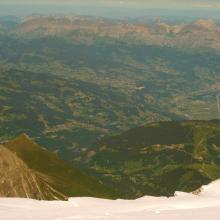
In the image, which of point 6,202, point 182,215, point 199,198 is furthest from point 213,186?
point 6,202

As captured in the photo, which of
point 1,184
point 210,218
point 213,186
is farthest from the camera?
point 1,184

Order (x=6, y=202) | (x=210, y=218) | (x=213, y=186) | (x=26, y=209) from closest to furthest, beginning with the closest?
(x=210, y=218) < (x=26, y=209) < (x=6, y=202) < (x=213, y=186)

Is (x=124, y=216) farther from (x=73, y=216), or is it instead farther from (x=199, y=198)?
(x=199, y=198)

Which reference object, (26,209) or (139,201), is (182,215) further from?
(26,209)

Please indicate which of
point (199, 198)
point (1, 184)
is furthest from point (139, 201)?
point (1, 184)

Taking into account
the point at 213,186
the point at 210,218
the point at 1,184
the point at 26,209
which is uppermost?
the point at 210,218

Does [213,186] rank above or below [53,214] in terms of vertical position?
below

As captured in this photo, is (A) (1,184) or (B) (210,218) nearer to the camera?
(B) (210,218)
